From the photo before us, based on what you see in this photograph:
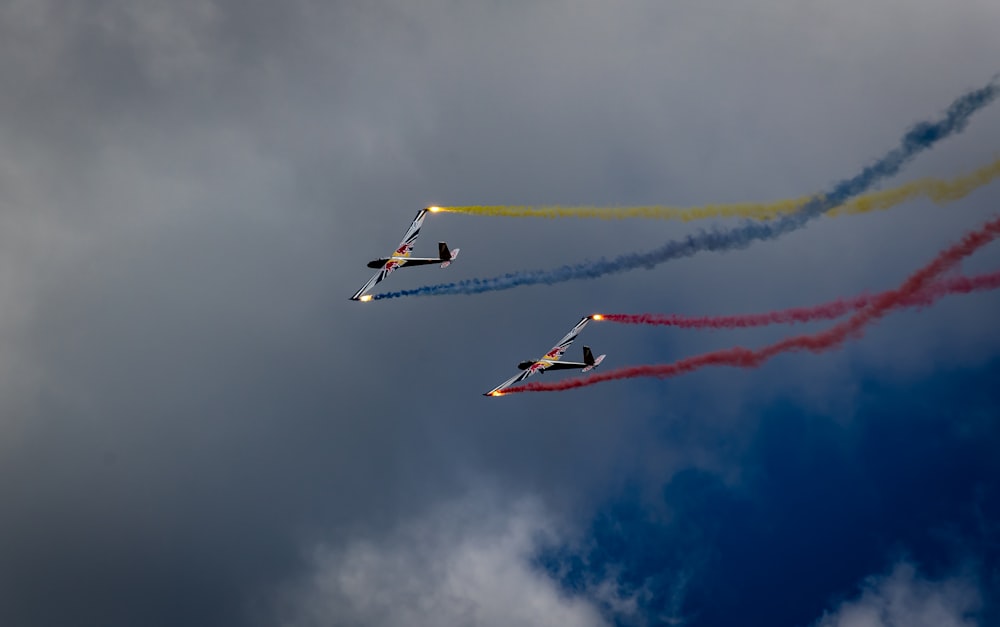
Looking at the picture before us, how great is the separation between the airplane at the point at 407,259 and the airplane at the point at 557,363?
13509 mm

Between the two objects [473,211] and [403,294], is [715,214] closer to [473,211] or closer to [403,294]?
[473,211]

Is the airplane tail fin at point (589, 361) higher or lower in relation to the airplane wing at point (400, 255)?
lower

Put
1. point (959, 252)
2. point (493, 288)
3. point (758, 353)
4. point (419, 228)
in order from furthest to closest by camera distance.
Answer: point (419, 228)
point (493, 288)
point (758, 353)
point (959, 252)

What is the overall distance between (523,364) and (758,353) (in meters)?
29.0

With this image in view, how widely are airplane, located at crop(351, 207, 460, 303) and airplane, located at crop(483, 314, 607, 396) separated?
13.5m

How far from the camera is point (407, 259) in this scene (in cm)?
12481

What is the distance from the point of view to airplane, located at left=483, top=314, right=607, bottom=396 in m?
124

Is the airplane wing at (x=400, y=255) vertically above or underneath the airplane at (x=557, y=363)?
above

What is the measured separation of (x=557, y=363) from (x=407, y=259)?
60.2 ft

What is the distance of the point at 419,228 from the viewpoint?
126 meters

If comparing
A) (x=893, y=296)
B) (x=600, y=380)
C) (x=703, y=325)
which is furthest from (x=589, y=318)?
(x=893, y=296)

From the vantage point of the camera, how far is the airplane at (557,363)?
12394cm

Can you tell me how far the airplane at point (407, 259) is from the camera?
123m

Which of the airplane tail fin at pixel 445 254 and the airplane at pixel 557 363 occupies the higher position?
the airplane tail fin at pixel 445 254
